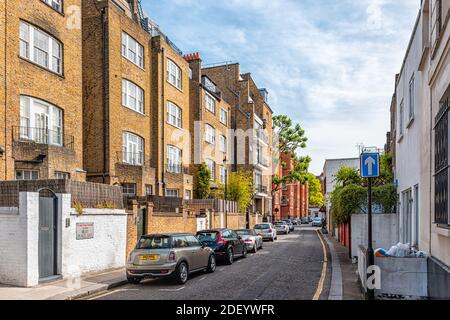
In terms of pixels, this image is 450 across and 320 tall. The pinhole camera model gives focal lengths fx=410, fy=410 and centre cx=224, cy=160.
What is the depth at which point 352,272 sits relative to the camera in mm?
13703

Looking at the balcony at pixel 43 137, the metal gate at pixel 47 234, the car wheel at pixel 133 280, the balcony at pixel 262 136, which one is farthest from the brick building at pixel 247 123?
the metal gate at pixel 47 234

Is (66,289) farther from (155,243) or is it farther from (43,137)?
(43,137)

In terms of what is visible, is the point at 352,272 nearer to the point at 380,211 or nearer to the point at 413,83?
the point at 380,211

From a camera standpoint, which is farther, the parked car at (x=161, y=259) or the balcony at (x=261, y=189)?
the balcony at (x=261, y=189)

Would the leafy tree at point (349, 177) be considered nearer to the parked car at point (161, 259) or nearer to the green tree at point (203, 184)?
the parked car at point (161, 259)

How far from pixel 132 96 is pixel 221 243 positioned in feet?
42.3

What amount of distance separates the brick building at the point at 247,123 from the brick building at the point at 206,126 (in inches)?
268

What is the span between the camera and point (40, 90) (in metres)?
17.9

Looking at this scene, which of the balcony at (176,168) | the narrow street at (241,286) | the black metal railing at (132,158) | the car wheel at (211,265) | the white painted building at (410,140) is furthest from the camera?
the balcony at (176,168)

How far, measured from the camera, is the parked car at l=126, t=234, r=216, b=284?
11688mm

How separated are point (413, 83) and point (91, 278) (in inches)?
441

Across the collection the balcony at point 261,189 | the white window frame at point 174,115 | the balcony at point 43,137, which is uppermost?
the white window frame at point 174,115

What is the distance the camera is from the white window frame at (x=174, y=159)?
2995cm

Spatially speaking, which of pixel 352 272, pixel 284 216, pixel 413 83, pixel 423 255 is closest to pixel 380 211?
pixel 352 272
